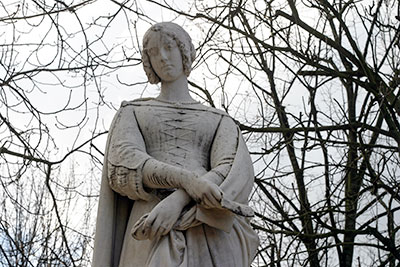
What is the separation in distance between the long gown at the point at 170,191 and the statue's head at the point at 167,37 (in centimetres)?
20

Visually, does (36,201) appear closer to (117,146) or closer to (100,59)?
(100,59)

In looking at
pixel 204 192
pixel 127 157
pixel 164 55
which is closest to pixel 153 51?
pixel 164 55

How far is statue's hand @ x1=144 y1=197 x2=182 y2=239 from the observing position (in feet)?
14.5

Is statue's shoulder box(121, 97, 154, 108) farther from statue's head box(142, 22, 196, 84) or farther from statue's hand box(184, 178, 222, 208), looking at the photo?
statue's hand box(184, 178, 222, 208)

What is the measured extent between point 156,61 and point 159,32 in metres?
0.18

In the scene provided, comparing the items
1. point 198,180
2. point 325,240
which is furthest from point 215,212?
point 325,240

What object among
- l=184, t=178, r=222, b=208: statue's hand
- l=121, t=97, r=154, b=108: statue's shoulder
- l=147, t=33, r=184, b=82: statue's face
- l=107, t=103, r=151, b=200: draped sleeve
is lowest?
l=184, t=178, r=222, b=208: statue's hand

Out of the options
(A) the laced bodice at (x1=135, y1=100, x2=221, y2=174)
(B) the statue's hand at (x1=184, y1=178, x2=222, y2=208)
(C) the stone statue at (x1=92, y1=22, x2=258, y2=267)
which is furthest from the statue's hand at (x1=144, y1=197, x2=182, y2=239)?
(A) the laced bodice at (x1=135, y1=100, x2=221, y2=174)

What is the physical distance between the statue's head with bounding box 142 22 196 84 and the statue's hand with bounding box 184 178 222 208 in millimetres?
915

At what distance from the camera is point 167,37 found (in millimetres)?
5062

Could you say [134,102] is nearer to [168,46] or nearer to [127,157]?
[168,46]

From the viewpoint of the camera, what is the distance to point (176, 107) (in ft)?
16.7

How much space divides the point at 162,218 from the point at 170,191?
0.96ft

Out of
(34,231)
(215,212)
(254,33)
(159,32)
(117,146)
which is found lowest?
(215,212)
